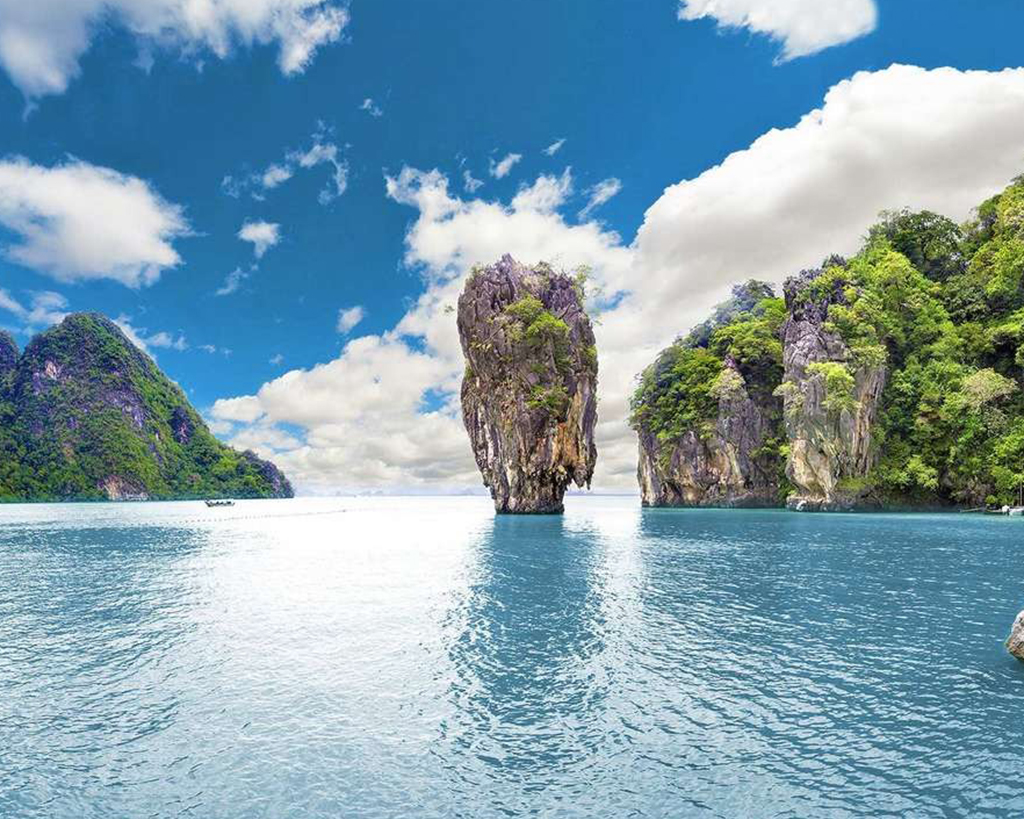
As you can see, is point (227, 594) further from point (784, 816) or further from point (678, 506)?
point (678, 506)

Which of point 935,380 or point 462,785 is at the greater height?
point 935,380

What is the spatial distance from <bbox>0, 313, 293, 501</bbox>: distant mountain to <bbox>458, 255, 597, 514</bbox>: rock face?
14186cm

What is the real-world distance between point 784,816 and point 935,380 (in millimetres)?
66443

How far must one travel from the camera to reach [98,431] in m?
157

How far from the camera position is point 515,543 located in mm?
38781

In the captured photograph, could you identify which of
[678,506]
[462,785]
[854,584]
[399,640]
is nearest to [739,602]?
[854,584]

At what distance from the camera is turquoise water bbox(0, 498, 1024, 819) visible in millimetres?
7801

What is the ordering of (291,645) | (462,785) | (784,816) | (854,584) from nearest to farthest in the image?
1. (784,816)
2. (462,785)
3. (291,645)
4. (854,584)

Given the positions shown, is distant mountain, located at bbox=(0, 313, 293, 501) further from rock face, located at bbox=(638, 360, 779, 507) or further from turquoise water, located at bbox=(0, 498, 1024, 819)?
turquoise water, located at bbox=(0, 498, 1024, 819)

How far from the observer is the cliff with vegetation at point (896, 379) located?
179 ft

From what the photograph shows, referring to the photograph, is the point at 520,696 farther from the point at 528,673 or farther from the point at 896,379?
the point at 896,379

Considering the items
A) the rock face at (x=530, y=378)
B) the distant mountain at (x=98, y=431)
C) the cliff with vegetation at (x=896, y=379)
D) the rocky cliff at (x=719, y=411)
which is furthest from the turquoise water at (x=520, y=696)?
the distant mountain at (x=98, y=431)

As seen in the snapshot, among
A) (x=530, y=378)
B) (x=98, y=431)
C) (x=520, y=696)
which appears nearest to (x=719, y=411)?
(x=530, y=378)

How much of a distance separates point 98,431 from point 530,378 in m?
158
